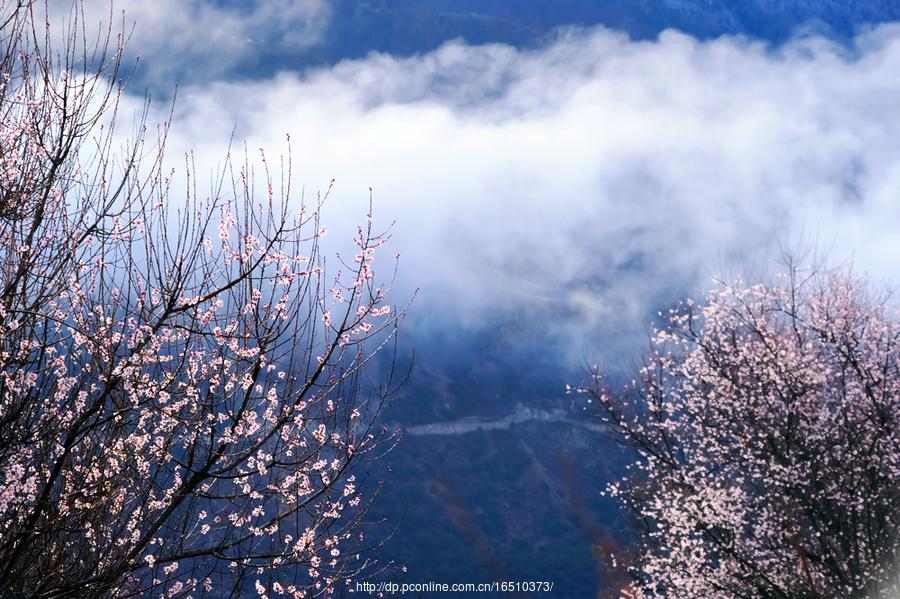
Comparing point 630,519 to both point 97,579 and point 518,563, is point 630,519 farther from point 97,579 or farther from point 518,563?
point 518,563

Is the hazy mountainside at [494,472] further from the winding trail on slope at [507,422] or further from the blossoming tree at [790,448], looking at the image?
the blossoming tree at [790,448]

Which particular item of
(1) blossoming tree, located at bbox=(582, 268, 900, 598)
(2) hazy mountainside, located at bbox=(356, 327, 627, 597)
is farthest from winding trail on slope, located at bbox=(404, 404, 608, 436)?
(1) blossoming tree, located at bbox=(582, 268, 900, 598)

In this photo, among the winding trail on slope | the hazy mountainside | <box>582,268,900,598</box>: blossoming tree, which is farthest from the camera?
the winding trail on slope

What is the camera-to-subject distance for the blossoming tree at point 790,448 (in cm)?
1392

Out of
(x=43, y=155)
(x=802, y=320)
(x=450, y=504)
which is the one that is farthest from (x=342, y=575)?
(x=450, y=504)

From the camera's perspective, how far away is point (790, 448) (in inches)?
600

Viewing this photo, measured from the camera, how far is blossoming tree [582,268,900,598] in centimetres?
1392

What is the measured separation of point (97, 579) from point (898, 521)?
12958mm

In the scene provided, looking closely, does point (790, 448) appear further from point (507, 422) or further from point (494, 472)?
point (507, 422)

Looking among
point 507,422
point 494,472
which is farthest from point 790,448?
point 507,422

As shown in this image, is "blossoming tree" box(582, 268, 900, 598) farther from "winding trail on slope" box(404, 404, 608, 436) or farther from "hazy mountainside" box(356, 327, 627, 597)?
"winding trail on slope" box(404, 404, 608, 436)

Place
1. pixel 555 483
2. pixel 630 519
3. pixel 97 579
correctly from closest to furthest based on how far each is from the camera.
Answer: pixel 97 579
pixel 630 519
pixel 555 483

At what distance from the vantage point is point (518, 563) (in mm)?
115438

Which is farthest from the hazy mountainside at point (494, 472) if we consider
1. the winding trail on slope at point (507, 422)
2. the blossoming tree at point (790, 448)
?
the blossoming tree at point (790, 448)
